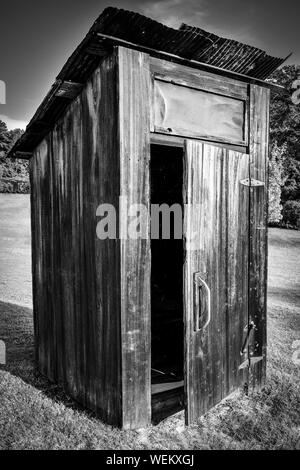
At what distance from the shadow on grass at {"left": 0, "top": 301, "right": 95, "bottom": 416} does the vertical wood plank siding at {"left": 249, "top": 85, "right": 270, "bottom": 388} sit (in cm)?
237

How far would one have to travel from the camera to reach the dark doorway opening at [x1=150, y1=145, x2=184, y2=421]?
559 centimetres

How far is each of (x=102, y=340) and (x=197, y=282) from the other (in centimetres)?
126

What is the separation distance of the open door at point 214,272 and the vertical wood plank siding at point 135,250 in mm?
441

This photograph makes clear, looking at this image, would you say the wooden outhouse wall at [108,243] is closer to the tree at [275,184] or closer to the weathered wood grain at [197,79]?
the weathered wood grain at [197,79]

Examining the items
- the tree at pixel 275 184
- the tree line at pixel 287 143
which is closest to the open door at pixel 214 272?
the tree at pixel 275 184

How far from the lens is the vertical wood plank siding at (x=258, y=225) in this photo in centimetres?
458

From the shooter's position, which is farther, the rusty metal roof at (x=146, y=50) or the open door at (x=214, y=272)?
the open door at (x=214, y=272)

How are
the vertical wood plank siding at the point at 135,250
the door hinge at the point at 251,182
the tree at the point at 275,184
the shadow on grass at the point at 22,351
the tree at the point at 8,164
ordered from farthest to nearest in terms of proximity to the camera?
the tree at the point at 8,164 → the tree at the point at 275,184 → the shadow on grass at the point at 22,351 → the door hinge at the point at 251,182 → the vertical wood plank siding at the point at 135,250

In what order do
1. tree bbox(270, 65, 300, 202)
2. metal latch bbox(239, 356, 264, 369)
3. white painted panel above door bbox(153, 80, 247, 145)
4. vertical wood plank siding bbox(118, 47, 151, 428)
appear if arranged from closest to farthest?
vertical wood plank siding bbox(118, 47, 151, 428) < white painted panel above door bbox(153, 80, 247, 145) < metal latch bbox(239, 356, 264, 369) < tree bbox(270, 65, 300, 202)

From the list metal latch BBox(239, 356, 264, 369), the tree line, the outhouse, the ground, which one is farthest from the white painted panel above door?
the tree line

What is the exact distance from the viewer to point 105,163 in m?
3.75

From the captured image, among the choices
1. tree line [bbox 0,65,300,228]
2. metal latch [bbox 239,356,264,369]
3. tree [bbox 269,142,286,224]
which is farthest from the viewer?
tree line [bbox 0,65,300,228]

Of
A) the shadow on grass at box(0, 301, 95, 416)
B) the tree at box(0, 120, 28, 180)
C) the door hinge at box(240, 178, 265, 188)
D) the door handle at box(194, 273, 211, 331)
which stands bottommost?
the shadow on grass at box(0, 301, 95, 416)

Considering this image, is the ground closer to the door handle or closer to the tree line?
the door handle
